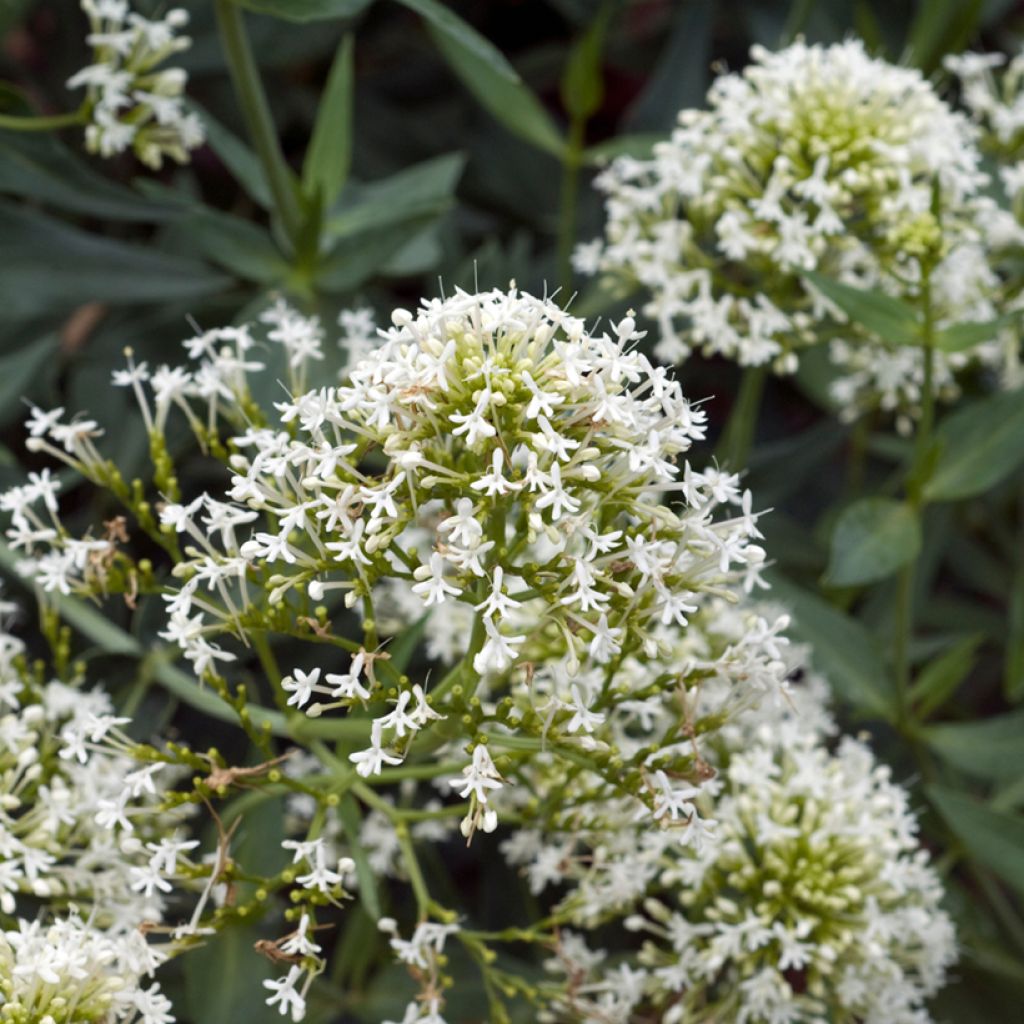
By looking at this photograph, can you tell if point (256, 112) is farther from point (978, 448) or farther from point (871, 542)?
point (978, 448)

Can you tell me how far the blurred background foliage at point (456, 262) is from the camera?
266 cm

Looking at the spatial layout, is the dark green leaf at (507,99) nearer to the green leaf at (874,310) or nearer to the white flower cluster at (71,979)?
the green leaf at (874,310)

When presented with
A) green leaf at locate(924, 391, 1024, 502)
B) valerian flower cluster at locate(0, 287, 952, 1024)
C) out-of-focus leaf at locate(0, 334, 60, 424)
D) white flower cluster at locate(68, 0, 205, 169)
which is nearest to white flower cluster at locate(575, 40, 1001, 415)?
green leaf at locate(924, 391, 1024, 502)

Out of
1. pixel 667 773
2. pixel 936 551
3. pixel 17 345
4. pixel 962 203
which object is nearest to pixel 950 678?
pixel 936 551

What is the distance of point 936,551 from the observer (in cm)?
328

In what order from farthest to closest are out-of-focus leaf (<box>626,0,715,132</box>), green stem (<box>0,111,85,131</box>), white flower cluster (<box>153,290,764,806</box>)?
out-of-focus leaf (<box>626,0,715,132</box>) < green stem (<box>0,111,85,131</box>) < white flower cluster (<box>153,290,764,806</box>)

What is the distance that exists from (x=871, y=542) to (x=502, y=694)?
0.70 meters

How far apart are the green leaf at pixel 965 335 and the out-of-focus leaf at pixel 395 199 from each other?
1.03 m

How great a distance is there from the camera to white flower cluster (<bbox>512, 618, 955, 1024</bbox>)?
6.95ft

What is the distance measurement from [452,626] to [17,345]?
1326 mm

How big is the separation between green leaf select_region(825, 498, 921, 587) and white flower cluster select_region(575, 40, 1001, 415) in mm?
247

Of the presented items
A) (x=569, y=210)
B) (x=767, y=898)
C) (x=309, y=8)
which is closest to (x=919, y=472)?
(x=767, y=898)

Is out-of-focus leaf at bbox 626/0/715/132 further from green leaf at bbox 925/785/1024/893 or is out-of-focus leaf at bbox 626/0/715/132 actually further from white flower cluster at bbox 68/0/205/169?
green leaf at bbox 925/785/1024/893

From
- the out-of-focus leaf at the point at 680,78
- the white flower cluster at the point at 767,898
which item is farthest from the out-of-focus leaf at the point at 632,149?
the white flower cluster at the point at 767,898
